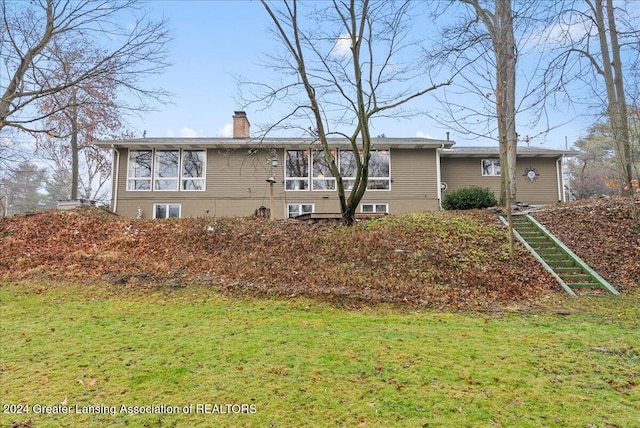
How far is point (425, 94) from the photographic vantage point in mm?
10070

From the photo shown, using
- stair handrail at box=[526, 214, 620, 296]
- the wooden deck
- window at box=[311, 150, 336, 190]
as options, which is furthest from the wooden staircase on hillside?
window at box=[311, 150, 336, 190]

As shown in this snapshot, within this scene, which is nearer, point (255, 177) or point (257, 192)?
point (257, 192)

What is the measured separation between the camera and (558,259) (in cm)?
830

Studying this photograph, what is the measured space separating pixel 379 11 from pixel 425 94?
8.79 ft

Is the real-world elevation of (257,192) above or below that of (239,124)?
below

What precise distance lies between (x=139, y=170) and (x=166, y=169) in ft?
3.94

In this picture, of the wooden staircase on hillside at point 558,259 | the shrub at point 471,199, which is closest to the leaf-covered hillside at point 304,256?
the wooden staircase on hillside at point 558,259

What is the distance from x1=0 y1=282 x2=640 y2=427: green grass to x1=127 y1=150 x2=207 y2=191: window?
1030 cm

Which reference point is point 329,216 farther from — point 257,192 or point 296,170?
point 257,192

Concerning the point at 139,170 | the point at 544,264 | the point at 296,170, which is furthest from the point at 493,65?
the point at 139,170

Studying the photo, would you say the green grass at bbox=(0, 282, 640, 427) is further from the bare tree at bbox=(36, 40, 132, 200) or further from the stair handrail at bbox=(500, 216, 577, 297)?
the bare tree at bbox=(36, 40, 132, 200)

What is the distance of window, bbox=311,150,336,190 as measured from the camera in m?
15.9

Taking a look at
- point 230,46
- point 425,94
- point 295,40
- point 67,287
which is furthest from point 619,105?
point 67,287

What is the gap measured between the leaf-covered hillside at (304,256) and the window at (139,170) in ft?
15.9
